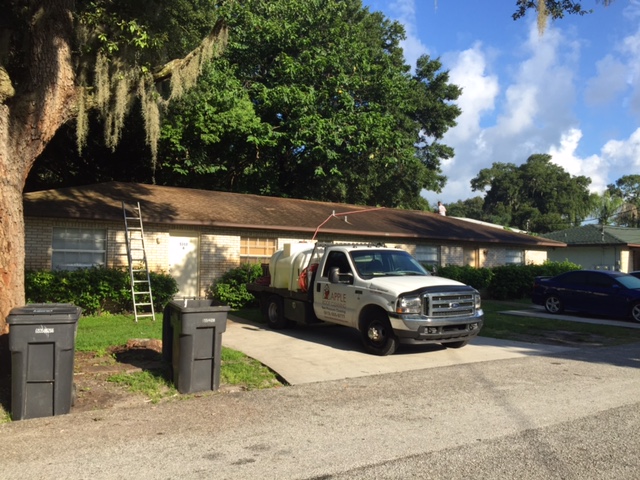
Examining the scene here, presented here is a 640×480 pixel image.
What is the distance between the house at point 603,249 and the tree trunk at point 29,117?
31.2 meters

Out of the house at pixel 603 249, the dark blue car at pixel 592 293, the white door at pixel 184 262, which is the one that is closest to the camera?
the dark blue car at pixel 592 293

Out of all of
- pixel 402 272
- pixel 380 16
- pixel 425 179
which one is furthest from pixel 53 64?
pixel 380 16

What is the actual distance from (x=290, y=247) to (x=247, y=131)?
11223 millimetres

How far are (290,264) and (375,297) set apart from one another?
3.21m

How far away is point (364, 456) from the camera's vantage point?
482cm

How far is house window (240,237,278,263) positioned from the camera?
17.0 meters

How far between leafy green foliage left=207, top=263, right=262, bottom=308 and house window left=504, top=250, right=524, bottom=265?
43.1 ft

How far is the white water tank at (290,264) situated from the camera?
12133 millimetres

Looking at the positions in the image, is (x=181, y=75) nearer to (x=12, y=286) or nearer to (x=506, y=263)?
(x=12, y=286)

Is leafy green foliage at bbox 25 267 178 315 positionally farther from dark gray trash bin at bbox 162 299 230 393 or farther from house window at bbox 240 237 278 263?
dark gray trash bin at bbox 162 299 230 393

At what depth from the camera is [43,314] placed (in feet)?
20.0

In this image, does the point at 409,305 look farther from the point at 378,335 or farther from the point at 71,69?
the point at 71,69

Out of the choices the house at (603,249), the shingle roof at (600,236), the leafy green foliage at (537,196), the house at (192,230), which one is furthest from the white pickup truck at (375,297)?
the leafy green foliage at (537,196)

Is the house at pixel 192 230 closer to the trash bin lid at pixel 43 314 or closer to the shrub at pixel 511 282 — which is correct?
the shrub at pixel 511 282
